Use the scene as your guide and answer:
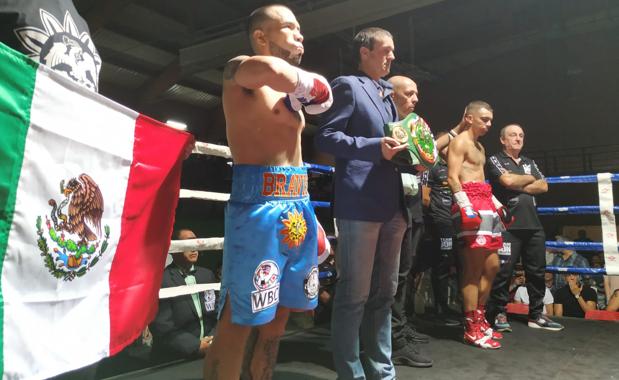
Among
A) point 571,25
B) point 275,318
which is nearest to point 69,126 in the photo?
point 275,318

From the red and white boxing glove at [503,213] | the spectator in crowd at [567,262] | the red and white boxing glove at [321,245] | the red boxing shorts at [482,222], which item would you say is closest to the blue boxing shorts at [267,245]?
the red and white boxing glove at [321,245]

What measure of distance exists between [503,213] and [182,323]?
2.08 meters

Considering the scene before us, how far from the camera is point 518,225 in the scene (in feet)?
10.4

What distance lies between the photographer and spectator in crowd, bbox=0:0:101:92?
105 cm

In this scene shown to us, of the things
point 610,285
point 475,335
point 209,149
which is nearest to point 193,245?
point 209,149

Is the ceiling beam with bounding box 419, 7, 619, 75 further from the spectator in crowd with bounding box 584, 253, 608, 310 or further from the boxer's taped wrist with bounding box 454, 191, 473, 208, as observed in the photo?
the boxer's taped wrist with bounding box 454, 191, 473, 208

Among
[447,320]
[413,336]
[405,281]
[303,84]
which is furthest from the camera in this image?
[447,320]

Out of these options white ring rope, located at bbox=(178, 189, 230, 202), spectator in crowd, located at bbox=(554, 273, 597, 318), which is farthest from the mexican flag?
spectator in crowd, located at bbox=(554, 273, 597, 318)

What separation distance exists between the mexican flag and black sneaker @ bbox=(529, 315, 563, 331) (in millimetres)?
2636

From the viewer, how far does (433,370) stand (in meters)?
→ 2.09

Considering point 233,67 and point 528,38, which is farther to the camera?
point 528,38

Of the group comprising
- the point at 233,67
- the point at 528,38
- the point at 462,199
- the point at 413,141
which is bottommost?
the point at 462,199

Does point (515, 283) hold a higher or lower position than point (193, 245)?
lower

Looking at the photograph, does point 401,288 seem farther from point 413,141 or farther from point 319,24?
point 319,24
